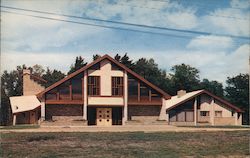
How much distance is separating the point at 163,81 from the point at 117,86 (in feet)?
102

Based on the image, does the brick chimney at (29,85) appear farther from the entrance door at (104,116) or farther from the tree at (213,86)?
the tree at (213,86)

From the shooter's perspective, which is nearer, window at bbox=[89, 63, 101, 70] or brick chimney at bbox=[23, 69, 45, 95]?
window at bbox=[89, 63, 101, 70]

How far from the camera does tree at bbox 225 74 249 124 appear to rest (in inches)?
2494

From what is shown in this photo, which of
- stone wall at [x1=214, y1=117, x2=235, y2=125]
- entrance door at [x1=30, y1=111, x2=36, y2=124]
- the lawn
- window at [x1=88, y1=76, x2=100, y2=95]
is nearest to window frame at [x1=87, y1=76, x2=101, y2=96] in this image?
window at [x1=88, y1=76, x2=100, y2=95]

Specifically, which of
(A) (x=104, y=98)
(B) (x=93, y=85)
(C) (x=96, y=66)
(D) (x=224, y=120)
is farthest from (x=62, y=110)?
(D) (x=224, y=120)

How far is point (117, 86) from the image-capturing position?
1700 inches

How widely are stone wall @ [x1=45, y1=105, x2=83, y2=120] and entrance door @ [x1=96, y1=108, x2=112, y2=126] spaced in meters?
2.18

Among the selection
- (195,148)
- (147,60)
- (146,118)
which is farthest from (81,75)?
(147,60)

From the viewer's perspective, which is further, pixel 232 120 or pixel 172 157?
pixel 232 120

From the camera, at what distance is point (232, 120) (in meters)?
49.8

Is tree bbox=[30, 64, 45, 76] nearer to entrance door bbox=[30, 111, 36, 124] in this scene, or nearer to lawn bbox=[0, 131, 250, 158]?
entrance door bbox=[30, 111, 36, 124]

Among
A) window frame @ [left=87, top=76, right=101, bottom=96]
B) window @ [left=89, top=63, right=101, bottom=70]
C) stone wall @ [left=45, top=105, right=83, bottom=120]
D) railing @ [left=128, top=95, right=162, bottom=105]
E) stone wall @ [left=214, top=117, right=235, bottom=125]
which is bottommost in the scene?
stone wall @ [left=214, top=117, right=235, bottom=125]

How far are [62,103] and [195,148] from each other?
23.9 meters

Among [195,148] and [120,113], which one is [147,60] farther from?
[195,148]
